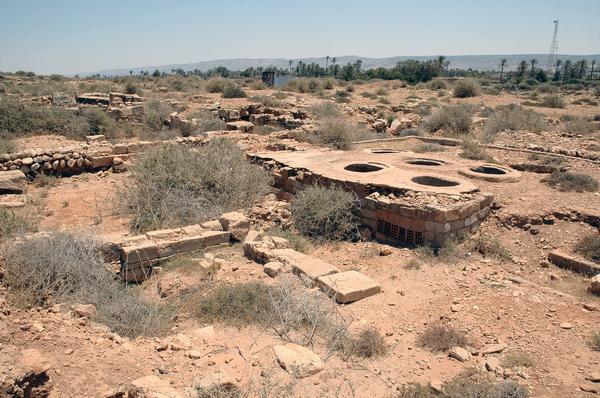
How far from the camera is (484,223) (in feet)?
26.8

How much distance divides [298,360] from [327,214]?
3.98 metres

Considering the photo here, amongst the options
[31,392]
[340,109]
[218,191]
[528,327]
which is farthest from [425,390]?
[340,109]

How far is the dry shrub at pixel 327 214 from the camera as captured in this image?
7992 mm

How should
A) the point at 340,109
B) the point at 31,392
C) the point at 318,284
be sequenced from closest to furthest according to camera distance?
the point at 31,392
the point at 318,284
the point at 340,109

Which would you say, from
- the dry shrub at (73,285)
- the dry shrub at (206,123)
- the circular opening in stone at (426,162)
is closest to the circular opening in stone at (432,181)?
the circular opening in stone at (426,162)

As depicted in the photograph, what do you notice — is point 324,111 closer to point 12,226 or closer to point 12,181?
point 12,181

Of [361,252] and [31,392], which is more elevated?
[31,392]

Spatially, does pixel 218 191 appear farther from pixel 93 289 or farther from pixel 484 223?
pixel 484 223

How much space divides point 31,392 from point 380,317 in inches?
141

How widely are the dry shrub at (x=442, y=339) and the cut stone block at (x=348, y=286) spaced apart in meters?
1.04

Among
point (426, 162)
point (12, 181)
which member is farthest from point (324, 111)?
point (12, 181)

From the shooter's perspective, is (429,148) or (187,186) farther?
(429,148)

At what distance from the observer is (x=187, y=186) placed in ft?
28.1

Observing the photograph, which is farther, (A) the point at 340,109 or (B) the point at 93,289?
(A) the point at 340,109
